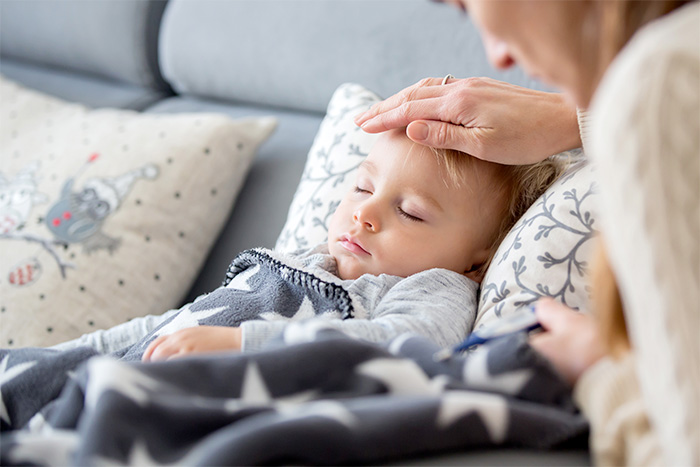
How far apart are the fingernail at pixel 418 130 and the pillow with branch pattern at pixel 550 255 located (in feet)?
0.61

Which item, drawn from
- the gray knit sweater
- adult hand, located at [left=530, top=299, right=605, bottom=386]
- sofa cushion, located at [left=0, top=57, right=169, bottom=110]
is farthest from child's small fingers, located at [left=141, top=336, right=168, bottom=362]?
sofa cushion, located at [left=0, top=57, right=169, bottom=110]

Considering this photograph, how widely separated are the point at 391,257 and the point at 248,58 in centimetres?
85

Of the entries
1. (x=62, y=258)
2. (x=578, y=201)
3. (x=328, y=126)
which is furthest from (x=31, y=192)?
(x=578, y=201)

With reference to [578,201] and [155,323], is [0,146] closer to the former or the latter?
[155,323]

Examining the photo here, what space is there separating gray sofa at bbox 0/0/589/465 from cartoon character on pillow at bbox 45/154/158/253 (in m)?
0.23

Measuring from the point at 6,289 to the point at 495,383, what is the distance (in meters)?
1.08

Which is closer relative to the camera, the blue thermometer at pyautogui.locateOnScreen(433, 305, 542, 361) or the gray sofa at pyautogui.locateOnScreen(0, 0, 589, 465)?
the blue thermometer at pyautogui.locateOnScreen(433, 305, 542, 361)

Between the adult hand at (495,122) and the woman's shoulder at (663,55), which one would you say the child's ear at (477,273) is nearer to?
the adult hand at (495,122)

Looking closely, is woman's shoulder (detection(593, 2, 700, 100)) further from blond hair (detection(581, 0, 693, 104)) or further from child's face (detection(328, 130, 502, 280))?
child's face (detection(328, 130, 502, 280))

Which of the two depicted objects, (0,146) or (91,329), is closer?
(91,329)

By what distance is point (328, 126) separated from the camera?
129 centimetres

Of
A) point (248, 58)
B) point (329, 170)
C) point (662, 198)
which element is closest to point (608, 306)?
point (662, 198)

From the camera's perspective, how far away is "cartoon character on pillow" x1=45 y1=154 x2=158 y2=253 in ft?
4.42

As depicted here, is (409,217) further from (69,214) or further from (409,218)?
(69,214)
